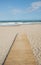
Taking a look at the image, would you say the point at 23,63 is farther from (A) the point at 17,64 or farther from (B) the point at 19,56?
(B) the point at 19,56

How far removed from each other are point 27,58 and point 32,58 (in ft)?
0.25

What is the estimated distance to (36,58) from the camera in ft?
8.52

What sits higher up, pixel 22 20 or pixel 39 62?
pixel 39 62

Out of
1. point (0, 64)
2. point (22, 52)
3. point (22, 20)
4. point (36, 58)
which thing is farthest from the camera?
point (22, 20)

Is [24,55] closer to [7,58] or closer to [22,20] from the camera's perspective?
[7,58]

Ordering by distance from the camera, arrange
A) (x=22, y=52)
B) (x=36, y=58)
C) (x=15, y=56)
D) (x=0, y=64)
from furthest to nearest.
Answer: (x=22, y=52), (x=15, y=56), (x=36, y=58), (x=0, y=64)

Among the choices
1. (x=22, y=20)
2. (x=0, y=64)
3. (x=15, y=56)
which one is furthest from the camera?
(x=22, y=20)

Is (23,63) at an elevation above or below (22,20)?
above

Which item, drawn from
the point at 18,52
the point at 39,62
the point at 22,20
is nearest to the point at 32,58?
the point at 39,62

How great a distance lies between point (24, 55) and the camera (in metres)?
2.84

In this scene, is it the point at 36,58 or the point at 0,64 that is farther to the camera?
the point at 36,58

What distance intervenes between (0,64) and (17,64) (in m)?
0.23

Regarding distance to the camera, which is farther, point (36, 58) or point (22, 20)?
point (22, 20)

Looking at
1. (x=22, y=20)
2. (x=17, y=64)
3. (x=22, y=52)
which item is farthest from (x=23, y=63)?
(x=22, y=20)
